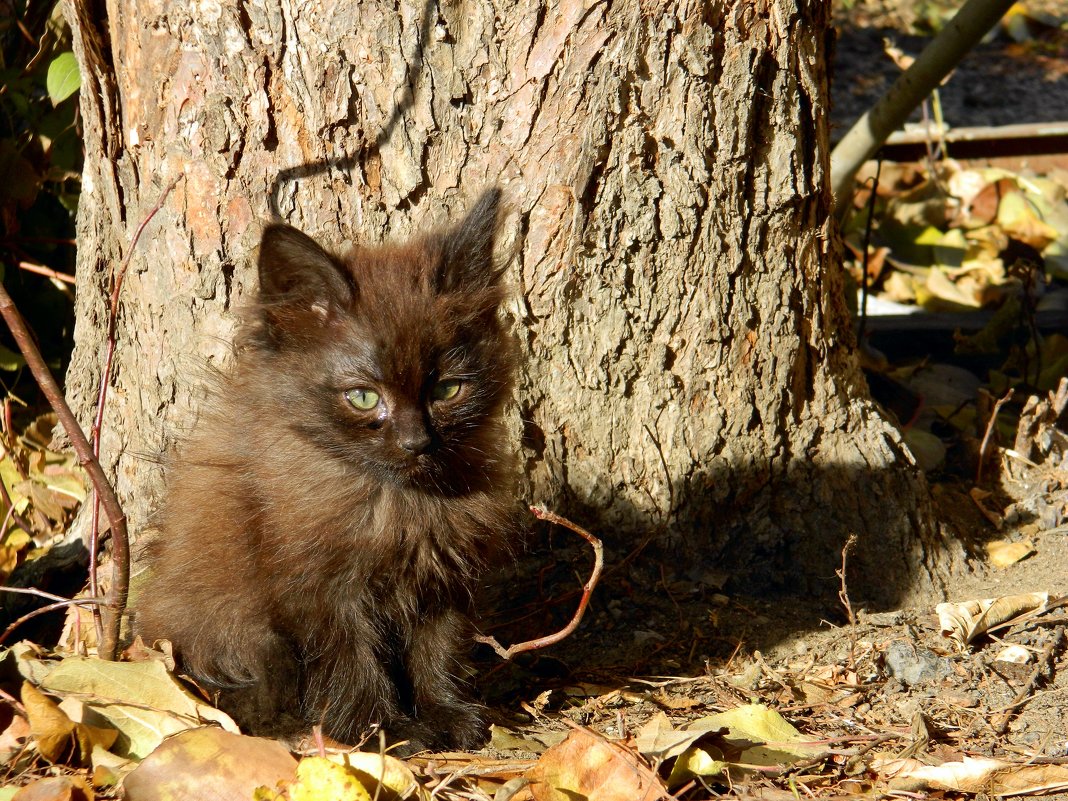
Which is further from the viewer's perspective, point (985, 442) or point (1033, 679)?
point (985, 442)

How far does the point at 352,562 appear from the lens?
2791mm

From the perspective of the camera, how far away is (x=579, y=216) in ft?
10.9

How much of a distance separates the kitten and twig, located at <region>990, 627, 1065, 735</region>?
4.85ft

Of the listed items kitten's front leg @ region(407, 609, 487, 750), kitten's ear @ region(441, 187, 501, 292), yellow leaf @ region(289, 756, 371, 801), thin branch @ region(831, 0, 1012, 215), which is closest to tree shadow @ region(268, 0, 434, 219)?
kitten's ear @ region(441, 187, 501, 292)

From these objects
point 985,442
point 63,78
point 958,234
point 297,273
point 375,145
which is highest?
point 63,78

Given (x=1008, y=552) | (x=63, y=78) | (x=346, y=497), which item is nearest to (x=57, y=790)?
(x=346, y=497)

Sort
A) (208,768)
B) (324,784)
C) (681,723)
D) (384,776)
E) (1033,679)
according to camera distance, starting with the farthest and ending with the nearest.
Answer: (1033,679), (681,723), (384,776), (208,768), (324,784)

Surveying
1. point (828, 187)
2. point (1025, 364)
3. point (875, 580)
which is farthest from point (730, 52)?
point (1025, 364)

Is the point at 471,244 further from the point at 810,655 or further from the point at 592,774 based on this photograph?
the point at 810,655

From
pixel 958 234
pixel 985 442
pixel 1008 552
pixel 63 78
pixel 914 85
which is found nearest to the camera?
pixel 63 78

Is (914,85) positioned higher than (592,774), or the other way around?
(914,85)

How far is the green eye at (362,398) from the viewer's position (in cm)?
275

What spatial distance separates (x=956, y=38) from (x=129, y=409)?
11.7 ft

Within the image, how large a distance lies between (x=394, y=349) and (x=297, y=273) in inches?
12.5
